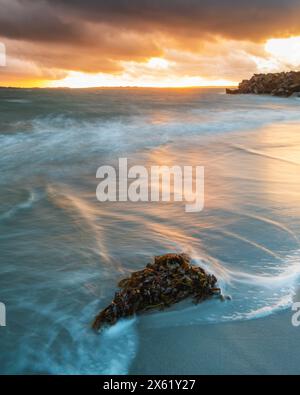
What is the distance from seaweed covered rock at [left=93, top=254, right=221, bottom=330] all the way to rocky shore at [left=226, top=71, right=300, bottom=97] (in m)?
61.8

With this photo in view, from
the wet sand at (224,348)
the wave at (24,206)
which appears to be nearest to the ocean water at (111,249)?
the wave at (24,206)

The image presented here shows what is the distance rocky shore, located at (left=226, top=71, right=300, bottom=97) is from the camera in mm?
62688

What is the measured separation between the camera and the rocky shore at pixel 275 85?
62688mm

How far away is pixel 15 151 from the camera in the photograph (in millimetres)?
15938

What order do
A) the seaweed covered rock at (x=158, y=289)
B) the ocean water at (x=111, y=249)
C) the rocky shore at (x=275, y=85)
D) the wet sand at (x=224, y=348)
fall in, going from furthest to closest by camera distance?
the rocky shore at (x=275, y=85), the seaweed covered rock at (x=158, y=289), the ocean water at (x=111, y=249), the wet sand at (x=224, y=348)

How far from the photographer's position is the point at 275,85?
2766 inches

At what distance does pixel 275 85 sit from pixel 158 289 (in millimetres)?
72502

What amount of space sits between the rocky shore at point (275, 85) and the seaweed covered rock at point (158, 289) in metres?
61.8

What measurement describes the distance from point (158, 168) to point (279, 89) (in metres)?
59.6

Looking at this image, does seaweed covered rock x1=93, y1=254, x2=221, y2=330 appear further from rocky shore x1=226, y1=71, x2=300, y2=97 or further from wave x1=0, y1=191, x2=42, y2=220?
rocky shore x1=226, y1=71, x2=300, y2=97

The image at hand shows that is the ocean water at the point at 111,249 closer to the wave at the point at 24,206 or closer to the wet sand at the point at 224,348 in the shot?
the wave at the point at 24,206

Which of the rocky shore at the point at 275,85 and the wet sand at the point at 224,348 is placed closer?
the wet sand at the point at 224,348

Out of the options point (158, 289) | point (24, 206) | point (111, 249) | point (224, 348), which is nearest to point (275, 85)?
point (24, 206)

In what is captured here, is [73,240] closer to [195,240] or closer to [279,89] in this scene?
[195,240]
